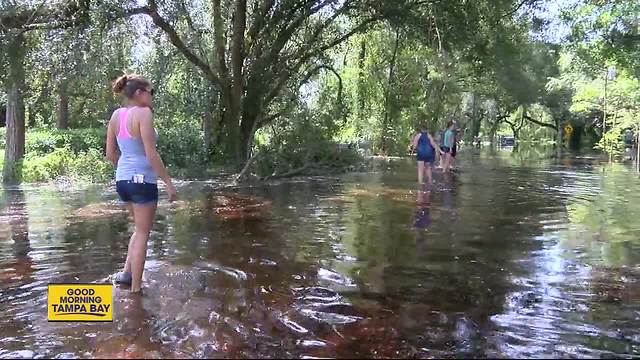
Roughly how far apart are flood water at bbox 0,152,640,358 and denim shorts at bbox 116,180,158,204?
859 millimetres

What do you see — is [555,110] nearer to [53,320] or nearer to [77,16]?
[77,16]

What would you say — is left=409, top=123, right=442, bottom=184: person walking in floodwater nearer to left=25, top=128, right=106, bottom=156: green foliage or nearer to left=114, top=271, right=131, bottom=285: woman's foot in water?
left=114, top=271, right=131, bottom=285: woman's foot in water

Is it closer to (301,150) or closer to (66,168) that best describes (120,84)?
(66,168)

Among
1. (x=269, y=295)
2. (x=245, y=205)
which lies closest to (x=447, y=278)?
(x=269, y=295)

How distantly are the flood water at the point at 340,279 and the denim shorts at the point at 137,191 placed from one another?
859 millimetres

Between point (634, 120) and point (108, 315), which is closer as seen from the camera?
point (108, 315)

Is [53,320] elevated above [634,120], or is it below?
below

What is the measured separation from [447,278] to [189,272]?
103 inches

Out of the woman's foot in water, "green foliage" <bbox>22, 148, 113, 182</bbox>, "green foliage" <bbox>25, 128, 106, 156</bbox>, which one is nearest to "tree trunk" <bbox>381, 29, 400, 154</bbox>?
"green foliage" <bbox>25, 128, 106, 156</bbox>

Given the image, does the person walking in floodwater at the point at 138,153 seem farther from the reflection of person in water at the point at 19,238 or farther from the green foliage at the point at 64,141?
the green foliage at the point at 64,141

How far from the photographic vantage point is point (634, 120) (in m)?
34.2

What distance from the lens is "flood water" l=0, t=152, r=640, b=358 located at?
4.32 metres

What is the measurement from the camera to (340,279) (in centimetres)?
612

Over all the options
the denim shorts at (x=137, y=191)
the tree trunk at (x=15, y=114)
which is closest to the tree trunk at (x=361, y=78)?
the tree trunk at (x=15, y=114)
